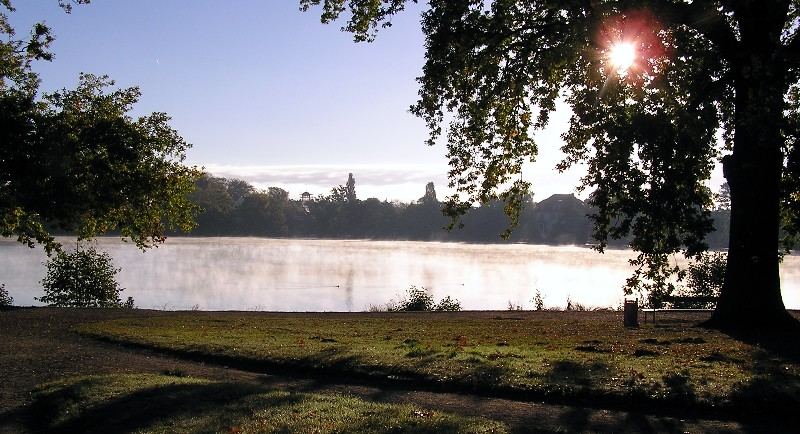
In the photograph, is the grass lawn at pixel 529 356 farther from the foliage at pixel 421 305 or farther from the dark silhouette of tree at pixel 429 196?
the dark silhouette of tree at pixel 429 196

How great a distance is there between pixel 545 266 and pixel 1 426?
66.3m

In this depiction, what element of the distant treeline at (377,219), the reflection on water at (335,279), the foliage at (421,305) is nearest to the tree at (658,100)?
the foliage at (421,305)

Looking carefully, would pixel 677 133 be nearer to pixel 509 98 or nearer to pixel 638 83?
pixel 638 83

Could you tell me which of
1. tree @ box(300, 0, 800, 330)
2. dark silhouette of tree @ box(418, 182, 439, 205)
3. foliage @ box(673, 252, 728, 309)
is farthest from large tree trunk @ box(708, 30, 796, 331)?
dark silhouette of tree @ box(418, 182, 439, 205)

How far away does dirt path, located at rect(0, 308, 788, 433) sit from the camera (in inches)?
362

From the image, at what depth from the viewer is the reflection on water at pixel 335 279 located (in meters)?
43.4

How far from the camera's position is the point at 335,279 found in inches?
2233

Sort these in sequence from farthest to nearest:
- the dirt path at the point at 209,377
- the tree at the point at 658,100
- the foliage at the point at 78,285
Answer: the foliage at the point at 78,285 → the tree at the point at 658,100 → the dirt path at the point at 209,377

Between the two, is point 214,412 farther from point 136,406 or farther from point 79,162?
point 79,162

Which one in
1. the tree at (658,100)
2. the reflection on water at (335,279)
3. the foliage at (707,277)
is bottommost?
the reflection on water at (335,279)

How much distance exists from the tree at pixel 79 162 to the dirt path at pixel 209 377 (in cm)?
392

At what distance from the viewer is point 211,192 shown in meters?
138

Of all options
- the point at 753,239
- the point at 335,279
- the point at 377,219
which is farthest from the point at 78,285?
the point at 377,219

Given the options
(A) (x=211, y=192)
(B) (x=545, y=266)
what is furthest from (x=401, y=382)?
(A) (x=211, y=192)
